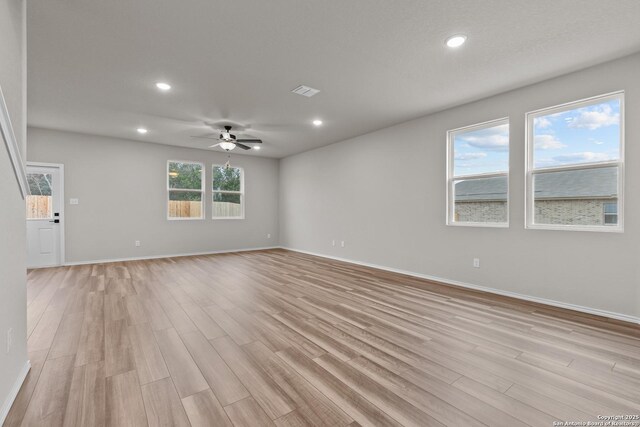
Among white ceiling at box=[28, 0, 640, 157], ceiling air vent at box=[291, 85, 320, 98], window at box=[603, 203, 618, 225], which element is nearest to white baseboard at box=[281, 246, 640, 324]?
window at box=[603, 203, 618, 225]

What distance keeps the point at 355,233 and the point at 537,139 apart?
11.7ft

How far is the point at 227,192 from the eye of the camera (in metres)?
7.98

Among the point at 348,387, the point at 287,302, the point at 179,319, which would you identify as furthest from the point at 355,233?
the point at 348,387

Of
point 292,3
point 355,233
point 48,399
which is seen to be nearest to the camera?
point 48,399

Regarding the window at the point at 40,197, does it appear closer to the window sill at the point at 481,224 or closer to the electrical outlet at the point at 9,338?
the electrical outlet at the point at 9,338

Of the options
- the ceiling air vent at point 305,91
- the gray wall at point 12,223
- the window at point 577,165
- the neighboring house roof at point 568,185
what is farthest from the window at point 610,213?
the gray wall at point 12,223

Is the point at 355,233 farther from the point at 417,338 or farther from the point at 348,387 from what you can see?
the point at 348,387

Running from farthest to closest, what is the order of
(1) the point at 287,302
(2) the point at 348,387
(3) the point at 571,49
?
1. (1) the point at 287,302
2. (3) the point at 571,49
3. (2) the point at 348,387

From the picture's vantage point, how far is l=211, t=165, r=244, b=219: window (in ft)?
25.5

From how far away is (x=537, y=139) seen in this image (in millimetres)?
3684

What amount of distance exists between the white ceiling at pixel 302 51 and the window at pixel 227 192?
3215 mm

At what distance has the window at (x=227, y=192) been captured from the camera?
778 centimetres

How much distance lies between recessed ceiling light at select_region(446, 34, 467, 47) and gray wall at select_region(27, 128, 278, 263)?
251 inches

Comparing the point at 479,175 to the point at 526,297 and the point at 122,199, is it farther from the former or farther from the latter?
the point at 122,199
